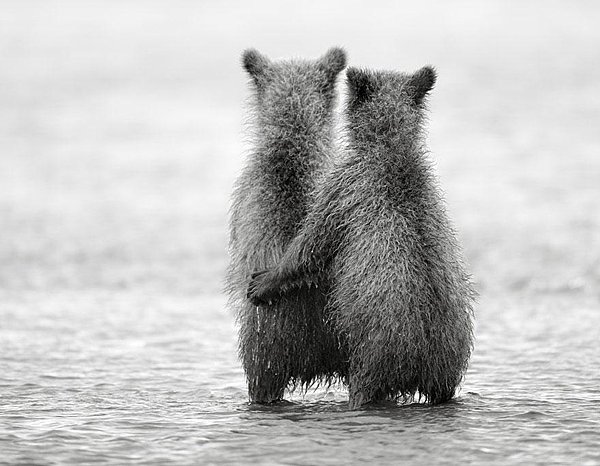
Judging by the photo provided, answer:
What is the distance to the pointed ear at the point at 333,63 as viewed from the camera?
758 cm

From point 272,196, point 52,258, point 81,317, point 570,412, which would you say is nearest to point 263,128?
point 272,196

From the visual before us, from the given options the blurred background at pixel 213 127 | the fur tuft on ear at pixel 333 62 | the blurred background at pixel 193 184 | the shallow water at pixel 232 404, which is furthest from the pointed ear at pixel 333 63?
the blurred background at pixel 213 127

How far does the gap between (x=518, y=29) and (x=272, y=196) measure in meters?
22.3

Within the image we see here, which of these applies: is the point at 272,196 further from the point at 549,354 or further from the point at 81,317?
the point at 81,317

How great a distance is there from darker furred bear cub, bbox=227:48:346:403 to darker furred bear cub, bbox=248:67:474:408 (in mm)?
191

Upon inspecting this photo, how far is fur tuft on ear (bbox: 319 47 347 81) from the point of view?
7578 mm

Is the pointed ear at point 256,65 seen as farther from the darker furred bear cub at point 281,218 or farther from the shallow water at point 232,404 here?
the shallow water at point 232,404

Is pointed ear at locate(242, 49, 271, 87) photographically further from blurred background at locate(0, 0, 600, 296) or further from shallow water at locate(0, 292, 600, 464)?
blurred background at locate(0, 0, 600, 296)

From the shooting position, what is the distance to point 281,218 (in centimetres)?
698

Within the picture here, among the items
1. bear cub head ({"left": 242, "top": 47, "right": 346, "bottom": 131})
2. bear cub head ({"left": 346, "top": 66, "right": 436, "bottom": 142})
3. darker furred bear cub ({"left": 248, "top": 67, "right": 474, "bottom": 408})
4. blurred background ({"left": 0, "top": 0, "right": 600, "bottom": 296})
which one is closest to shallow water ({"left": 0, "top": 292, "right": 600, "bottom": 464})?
Answer: darker furred bear cub ({"left": 248, "top": 67, "right": 474, "bottom": 408})

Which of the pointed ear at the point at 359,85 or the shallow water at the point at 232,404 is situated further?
the pointed ear at the point at 359,85

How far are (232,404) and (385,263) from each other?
133 cm

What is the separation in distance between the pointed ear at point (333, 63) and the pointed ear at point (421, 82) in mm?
775

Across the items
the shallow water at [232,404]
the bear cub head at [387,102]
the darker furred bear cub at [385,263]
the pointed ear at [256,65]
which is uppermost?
the pointed ear at [256,65]
